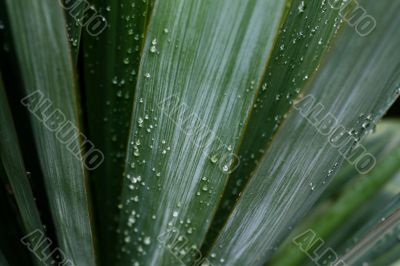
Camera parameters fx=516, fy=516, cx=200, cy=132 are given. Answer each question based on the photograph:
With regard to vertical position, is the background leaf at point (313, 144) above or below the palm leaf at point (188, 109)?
below

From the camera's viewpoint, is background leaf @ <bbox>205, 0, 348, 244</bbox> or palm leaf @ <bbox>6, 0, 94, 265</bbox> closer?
palm leaf @ <bbox>6, 0, 94, 265</bbox>

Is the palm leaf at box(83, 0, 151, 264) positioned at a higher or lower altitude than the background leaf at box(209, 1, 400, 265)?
higher

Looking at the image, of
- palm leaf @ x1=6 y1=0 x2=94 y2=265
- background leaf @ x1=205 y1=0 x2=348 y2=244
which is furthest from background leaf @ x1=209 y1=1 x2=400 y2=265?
palm leaf @ x1=6 y1=0 x2=94 y2=265

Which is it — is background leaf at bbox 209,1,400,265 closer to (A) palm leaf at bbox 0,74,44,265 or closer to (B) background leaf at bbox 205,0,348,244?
(B) background leaf at bbox 205,0,348,244

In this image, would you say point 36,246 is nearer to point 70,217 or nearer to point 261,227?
point 70,217

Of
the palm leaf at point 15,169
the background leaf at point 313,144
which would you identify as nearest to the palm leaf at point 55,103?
the palm leaf at point 15,169

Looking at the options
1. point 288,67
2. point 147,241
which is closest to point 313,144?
point 288,67

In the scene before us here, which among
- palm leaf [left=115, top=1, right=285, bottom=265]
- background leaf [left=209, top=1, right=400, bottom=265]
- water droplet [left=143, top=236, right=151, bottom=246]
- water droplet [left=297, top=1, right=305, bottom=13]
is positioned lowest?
background leaf [left=209, top=1, right=400, bottom=265]

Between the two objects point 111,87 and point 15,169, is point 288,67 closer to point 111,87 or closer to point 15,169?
point 111,87

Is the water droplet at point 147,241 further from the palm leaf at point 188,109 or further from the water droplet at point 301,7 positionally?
the water droplet at point 301,7

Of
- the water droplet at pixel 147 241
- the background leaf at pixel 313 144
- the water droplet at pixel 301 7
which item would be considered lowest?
the background leaf at pixel 313 144

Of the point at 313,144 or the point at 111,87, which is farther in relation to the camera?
the point at 111,87

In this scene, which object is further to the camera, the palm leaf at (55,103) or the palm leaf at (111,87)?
the palm leaf at (111,87)
